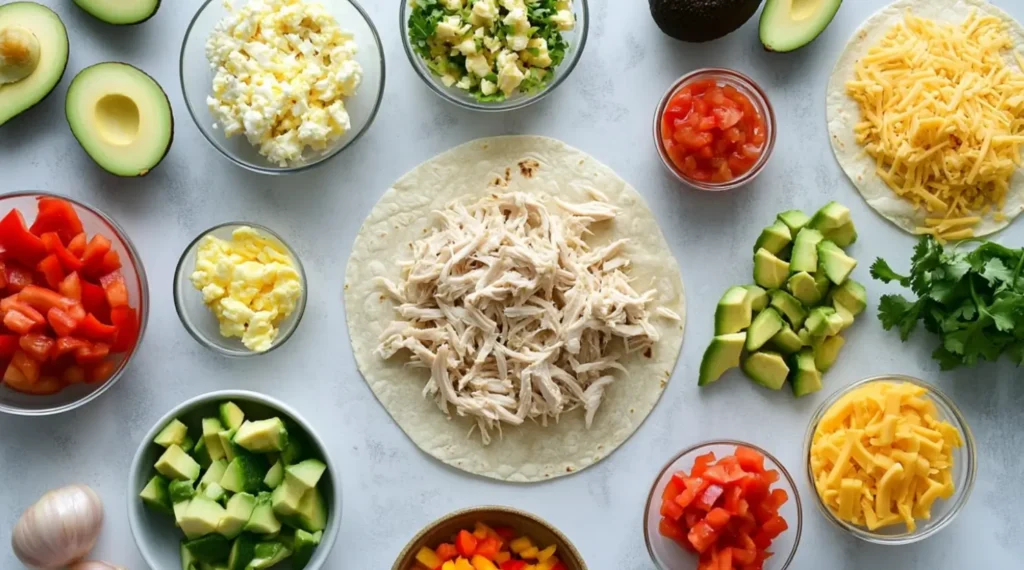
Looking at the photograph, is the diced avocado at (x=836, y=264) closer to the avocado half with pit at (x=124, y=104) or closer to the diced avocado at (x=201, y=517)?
the diced avocado at (x=201, y=517)

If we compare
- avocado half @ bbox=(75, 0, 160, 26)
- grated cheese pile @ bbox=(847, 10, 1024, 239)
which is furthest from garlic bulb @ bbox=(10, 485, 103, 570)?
grated cheese pile @ bbox=(847, 10, 1024, 239)

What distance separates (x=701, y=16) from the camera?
3.00 m

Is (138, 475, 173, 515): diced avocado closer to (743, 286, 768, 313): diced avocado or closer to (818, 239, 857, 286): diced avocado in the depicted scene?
(743, 286, 768, 313): diced avocado

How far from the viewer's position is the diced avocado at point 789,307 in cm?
318

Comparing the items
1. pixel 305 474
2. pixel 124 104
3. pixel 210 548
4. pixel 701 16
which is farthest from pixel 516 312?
pixel 124 104

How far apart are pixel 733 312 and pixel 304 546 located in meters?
1.79

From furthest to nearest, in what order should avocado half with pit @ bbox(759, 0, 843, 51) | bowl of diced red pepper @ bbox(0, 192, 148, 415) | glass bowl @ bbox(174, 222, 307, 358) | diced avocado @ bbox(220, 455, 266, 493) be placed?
avocado half with pit @ bbox(759, 0, 843, 51) → glass bowl @ bbox(174, 222, 307, 358) → diced avocado @ bbox(220, 455, 266, 493) → bowl of diced red pepper @ bbox(0, 192, 148, 415)

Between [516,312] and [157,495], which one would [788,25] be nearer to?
[516,312]

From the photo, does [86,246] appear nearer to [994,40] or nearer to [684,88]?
[684,88]

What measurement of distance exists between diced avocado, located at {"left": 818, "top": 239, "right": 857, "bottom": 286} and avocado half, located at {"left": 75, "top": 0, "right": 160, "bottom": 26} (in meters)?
2.69

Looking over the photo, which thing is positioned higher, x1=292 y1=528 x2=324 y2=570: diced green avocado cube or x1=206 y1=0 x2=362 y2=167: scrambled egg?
x1=206 y1=0 x2=362 y2=167: scrambled egg

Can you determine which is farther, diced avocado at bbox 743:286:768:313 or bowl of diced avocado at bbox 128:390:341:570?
diced avocado at bbox 743:286:768:313

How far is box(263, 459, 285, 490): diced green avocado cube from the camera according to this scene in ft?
9.93

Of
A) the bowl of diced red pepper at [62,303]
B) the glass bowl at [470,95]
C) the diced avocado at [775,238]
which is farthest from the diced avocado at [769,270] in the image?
the bowl of diced red pepper at [62,303]
